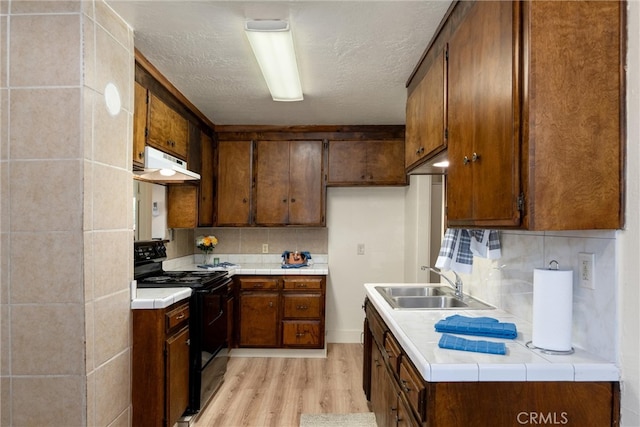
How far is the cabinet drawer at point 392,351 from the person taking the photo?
1742 millimetres

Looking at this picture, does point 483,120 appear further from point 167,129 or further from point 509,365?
A: point 167,129

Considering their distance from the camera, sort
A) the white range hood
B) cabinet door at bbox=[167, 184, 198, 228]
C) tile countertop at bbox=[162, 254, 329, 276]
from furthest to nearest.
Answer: tile countertop at bbox=[162, 254, 329, 276], cabinet door at bbox=[167, 184, 198, 228], the white range hood

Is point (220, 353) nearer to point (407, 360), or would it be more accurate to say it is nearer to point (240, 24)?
point (407, 360)

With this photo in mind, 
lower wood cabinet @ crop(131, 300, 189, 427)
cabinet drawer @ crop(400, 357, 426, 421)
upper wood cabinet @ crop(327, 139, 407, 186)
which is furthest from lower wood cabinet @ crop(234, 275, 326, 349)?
cabinet drawer @ crop(400, 357, 426, 421)

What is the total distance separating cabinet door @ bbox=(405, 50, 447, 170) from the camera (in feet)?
6.41

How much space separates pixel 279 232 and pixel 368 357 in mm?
1997

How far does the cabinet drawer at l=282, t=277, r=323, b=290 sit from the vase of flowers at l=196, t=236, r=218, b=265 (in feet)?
3.06

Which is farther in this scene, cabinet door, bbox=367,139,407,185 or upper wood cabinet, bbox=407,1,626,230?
cabinet door, bbox=367,139,407,185

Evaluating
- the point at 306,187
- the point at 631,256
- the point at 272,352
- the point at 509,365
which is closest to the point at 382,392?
the point at 509,365

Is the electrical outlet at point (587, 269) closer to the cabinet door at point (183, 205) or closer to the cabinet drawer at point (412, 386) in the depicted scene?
the cabinet drawer at point (412, 386)

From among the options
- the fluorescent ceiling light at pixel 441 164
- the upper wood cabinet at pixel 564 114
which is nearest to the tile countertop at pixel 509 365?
the upper wood cabinet at pixel 564 114

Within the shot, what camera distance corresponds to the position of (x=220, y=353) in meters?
3.16

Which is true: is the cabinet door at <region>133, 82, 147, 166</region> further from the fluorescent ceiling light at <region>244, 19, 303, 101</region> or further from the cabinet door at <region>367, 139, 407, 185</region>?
the cabinet door at <region>367, 139, 407, 185</region>

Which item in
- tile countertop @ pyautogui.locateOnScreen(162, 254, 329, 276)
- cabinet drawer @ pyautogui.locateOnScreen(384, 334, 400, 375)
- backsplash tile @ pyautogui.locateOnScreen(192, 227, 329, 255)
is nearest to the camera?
cabinet drawer @ pyautogui.locateOnScreen(384, 334, 400, 375)
